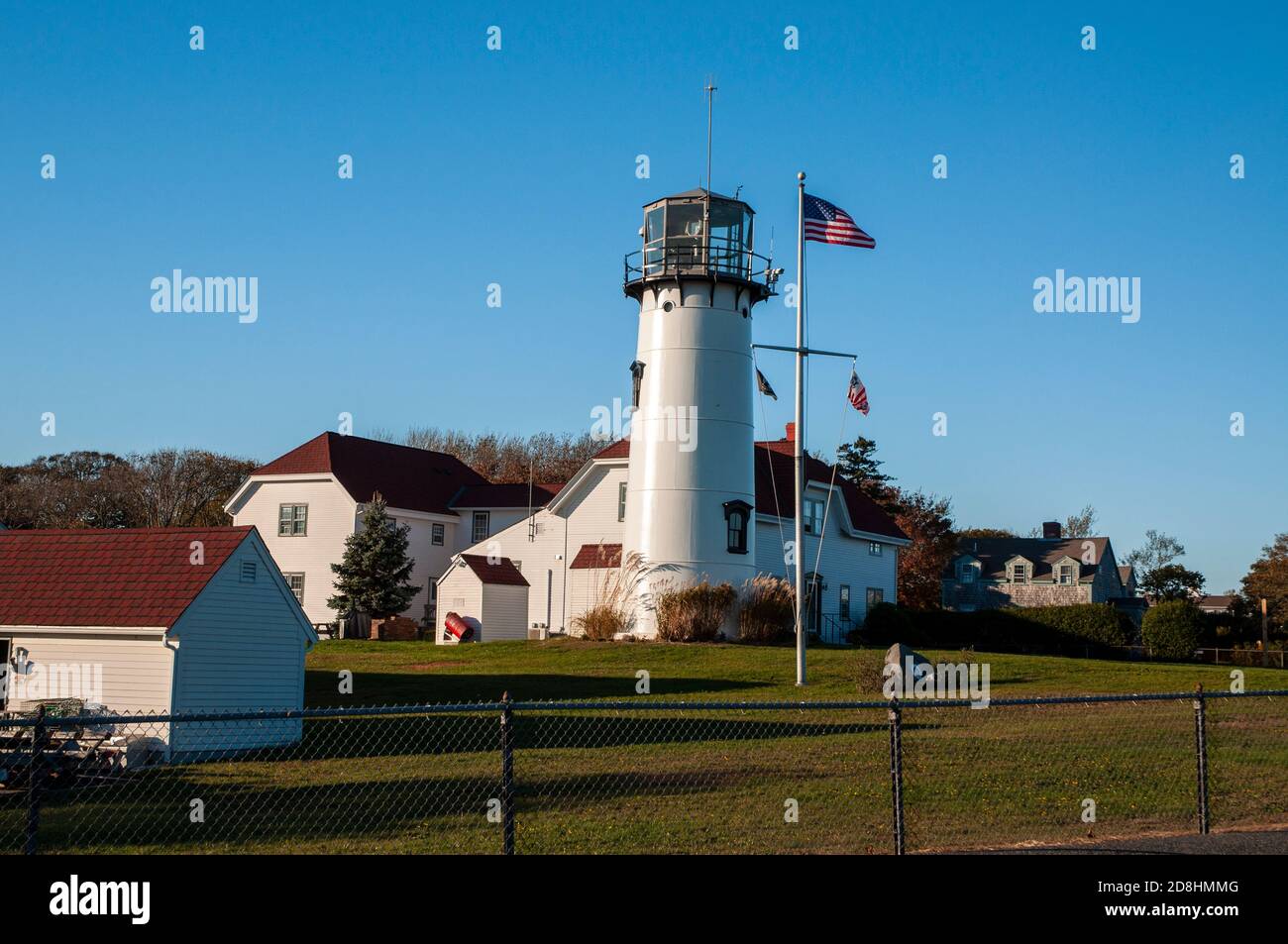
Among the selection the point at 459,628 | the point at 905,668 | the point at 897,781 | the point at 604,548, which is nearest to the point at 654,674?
the point at 905,668

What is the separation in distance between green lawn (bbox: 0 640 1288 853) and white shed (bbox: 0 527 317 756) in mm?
1506

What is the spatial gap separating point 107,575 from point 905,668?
719 inches

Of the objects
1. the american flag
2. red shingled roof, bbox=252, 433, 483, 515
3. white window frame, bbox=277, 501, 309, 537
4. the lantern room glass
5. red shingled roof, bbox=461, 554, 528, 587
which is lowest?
red shingled roof, bbox=461, 554, 528, 587

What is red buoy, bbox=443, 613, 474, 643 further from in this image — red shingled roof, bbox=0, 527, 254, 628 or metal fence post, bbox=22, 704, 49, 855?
metal fence post, bbox=22, 704, 49, 855

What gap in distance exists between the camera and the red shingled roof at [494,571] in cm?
4866

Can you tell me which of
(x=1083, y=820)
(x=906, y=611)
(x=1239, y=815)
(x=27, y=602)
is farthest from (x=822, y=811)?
(x=906, y=611)

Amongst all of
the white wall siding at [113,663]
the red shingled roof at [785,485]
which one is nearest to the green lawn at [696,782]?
the white wall siding at [113,663]

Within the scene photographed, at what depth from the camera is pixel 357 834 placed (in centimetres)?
1364

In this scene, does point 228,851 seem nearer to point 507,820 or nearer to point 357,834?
point 357,834

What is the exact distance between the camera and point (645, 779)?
1795cm

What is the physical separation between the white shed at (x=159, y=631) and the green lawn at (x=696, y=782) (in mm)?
1506

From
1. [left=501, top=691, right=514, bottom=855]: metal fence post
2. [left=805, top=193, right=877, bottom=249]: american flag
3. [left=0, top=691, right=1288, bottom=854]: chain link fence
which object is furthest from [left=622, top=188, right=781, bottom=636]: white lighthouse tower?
[left=501, top=691, right=514, bottom=855]: metal fence post

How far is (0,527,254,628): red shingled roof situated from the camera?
24500 millimetres

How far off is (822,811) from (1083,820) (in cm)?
282
